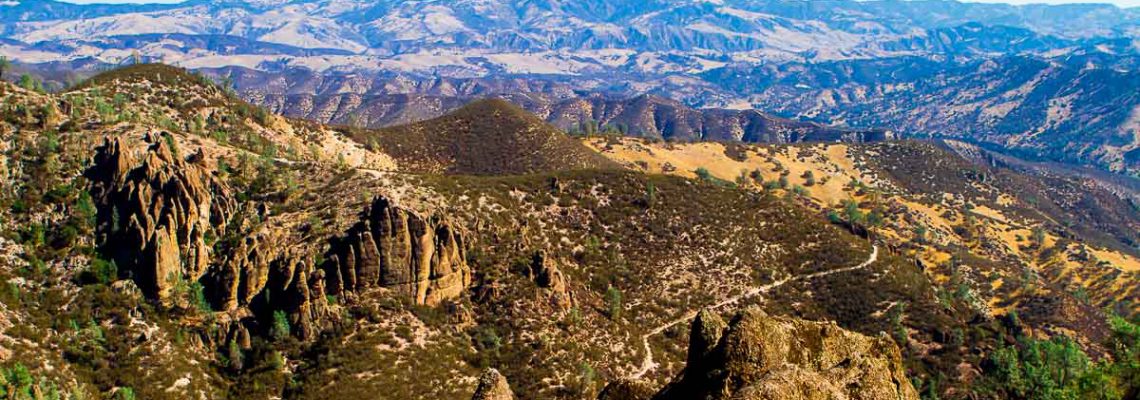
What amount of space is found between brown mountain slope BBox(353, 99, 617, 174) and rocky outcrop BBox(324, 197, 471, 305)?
292ft

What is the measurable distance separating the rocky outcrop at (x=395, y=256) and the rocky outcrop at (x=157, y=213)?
15.1 meters

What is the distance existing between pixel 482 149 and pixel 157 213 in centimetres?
11374

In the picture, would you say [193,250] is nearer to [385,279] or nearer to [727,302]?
[385,279]

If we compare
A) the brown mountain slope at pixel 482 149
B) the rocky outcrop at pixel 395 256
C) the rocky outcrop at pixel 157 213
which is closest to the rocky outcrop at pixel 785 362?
the rocky outcrop at pixel 395 256

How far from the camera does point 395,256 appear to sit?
8169 centimetres

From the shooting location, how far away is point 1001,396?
85.9m

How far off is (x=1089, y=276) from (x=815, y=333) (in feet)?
678

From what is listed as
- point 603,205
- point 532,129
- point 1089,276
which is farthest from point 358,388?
point 1089,276

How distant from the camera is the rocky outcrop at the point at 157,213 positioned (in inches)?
2970

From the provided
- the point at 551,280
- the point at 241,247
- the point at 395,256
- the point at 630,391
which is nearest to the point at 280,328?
the point at 241,247

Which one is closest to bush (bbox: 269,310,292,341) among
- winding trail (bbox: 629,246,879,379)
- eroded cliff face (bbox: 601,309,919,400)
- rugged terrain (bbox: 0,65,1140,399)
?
rugged terrain (bbox: 0,65,1140,399)

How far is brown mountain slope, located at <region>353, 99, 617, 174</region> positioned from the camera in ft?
→ 584

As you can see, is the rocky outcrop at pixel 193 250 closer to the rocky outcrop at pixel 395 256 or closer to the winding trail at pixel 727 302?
the rocky outcrop at pixel 395 256

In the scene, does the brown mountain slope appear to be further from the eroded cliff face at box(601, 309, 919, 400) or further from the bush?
the eroded cliff face at box(601, 309, 919, 400)
